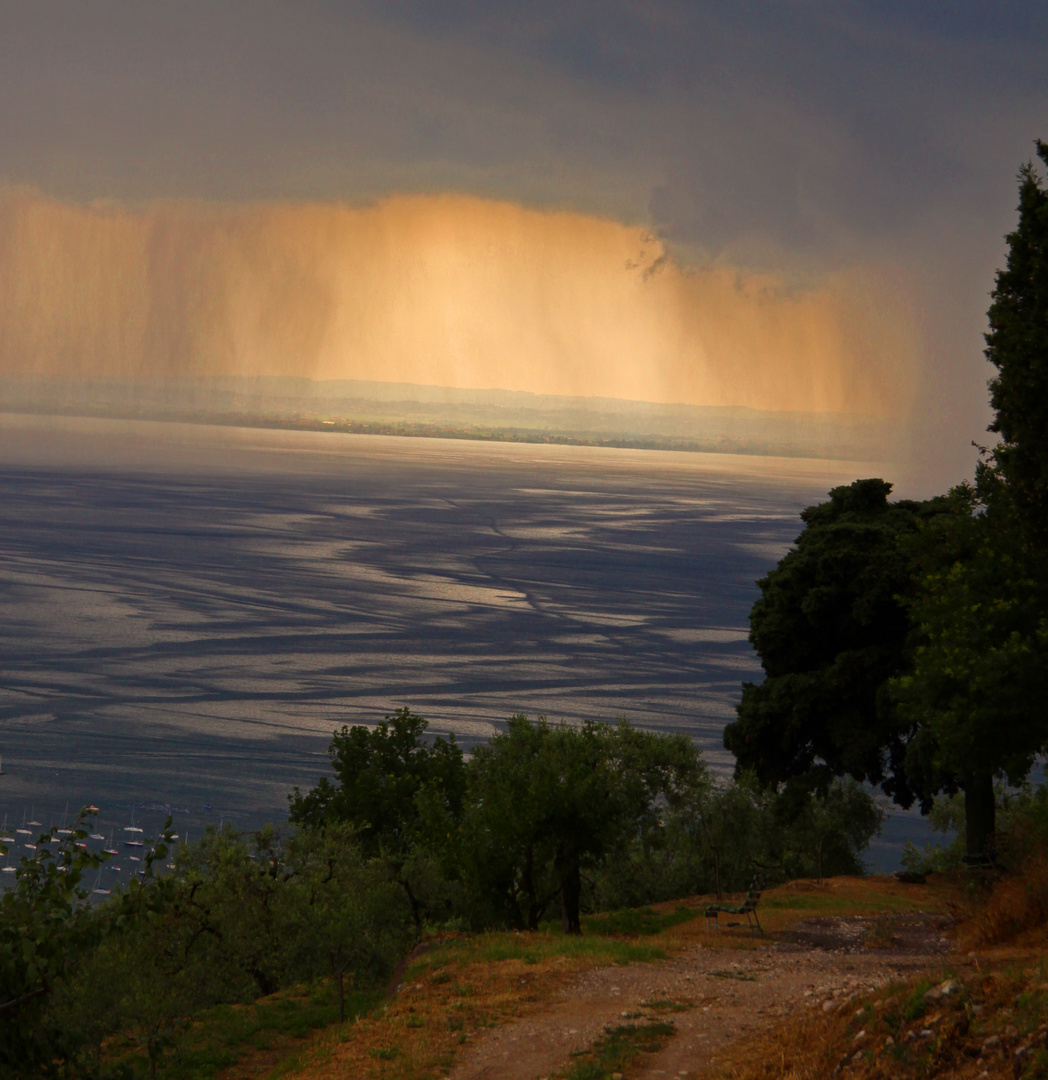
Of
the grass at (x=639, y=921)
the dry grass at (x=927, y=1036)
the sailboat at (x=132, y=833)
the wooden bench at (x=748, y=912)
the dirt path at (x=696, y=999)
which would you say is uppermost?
the dry grass at (x=927, y=1036)

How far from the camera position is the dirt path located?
45.4 feet

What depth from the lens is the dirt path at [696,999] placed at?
13.9 m

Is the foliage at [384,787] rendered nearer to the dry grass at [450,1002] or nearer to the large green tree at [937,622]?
the large green tree at [937,622]

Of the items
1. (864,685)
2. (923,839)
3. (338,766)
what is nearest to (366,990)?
(864,685)

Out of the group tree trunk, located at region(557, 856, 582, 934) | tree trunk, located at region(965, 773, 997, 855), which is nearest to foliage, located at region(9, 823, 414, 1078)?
tree trunk, located at region(557, 856, 582, 934)

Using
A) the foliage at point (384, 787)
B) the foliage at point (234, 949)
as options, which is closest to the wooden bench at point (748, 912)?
the foliage at point (234, 949)

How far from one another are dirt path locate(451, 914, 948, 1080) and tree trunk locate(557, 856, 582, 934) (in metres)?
4.30

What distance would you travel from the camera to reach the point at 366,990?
27.9 meters

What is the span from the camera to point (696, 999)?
16.2 metres

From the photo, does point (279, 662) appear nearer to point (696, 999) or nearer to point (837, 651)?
point (837, 651)

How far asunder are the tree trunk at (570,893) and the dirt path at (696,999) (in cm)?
430

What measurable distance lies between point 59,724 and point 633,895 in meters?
68.9

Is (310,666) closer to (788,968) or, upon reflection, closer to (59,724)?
(59,724)

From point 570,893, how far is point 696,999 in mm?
8990
